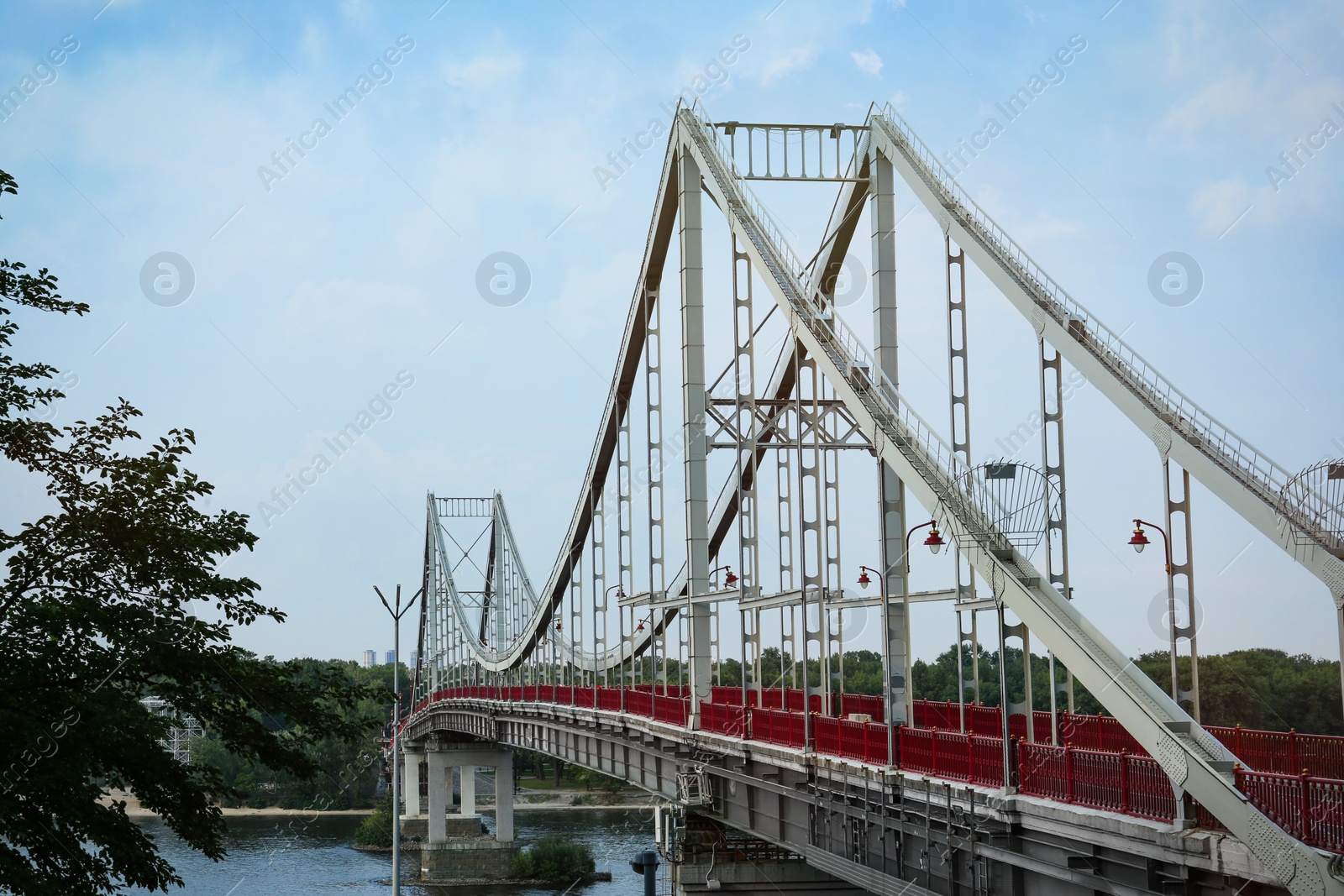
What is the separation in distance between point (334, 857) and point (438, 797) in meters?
6.21

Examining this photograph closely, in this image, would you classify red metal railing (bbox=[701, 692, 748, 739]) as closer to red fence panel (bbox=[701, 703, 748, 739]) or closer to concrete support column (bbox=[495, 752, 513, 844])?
red fence panel (bbox=[701, 703, 748, 739])

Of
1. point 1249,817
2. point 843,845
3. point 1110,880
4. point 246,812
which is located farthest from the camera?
A: point 246,812

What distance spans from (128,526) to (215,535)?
113cm

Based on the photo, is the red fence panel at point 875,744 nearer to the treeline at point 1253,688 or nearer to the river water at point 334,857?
the treeline at point 1253,688

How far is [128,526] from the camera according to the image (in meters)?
14.0

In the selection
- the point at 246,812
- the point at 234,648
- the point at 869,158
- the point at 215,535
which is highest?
the point at 869,158

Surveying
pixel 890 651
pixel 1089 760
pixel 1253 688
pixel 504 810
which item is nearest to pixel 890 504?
pixel 890 651

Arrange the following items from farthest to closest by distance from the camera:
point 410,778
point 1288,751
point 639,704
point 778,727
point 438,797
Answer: point 410,778 < point 438,797 < point 639,704 < point 778,727 < point 1288,751

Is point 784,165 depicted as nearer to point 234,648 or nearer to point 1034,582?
point 1034,582

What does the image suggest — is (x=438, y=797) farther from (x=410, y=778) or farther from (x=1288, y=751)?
(x=1288, y=751)

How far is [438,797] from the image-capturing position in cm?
7688

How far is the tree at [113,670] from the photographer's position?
1280 cm

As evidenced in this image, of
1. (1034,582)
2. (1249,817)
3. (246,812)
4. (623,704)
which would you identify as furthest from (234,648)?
(246,812)

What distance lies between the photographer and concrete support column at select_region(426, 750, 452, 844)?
248 ft
